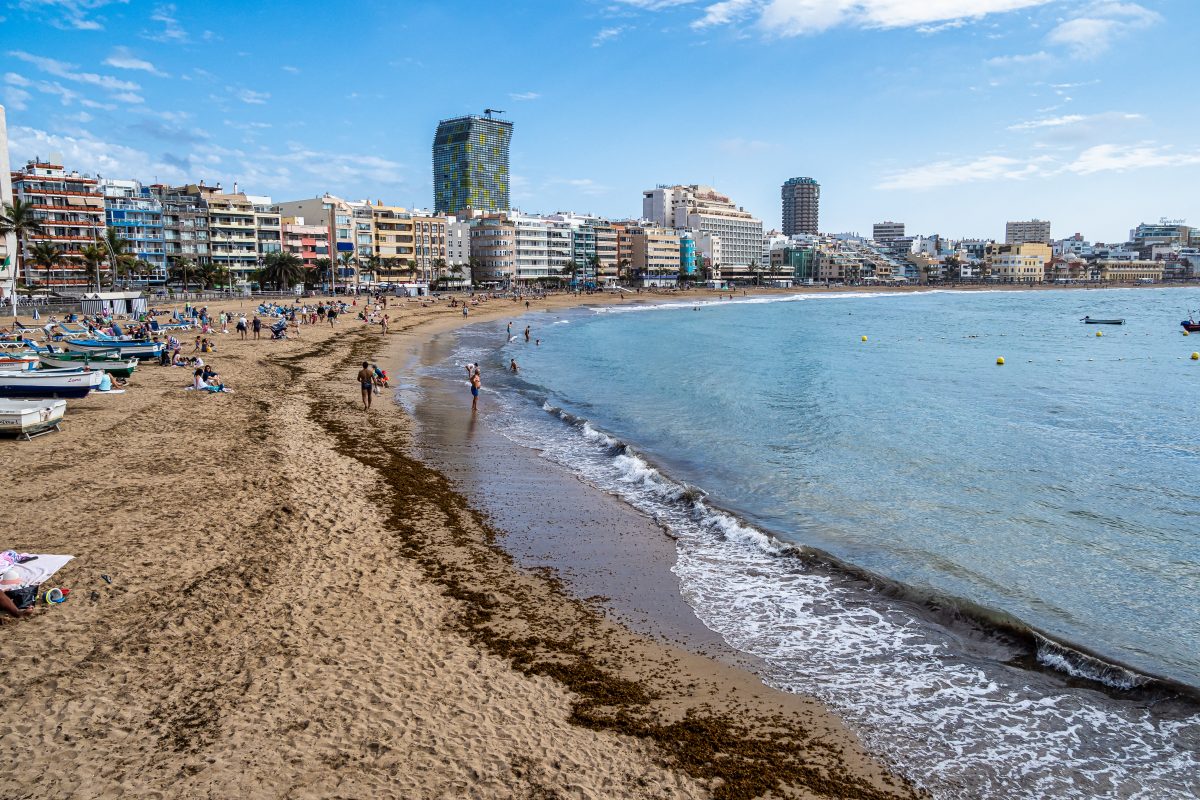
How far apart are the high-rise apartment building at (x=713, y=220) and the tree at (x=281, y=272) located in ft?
350

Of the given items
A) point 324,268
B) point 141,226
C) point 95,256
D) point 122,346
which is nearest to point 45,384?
point 122,346

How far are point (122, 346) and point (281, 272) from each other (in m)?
56.0

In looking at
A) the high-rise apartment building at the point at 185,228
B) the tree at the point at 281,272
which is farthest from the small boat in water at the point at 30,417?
the high-rise apartment building at the point at 185,228

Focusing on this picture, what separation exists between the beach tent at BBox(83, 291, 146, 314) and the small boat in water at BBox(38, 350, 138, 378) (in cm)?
2433

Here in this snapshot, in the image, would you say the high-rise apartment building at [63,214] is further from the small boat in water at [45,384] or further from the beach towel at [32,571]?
the beach towel at [32,571]

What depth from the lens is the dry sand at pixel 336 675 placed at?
595 cm

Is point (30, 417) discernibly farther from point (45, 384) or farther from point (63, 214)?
point (63, 214)

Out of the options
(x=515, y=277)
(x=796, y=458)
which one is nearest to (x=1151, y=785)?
(x=796, y=458)

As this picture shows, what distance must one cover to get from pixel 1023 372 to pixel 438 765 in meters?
38.1

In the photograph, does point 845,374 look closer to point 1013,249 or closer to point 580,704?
point 580,704

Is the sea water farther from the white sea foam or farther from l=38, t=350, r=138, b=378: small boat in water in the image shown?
l=38, t=350, r=138, b=378: small boat in water

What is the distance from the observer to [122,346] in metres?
29.1

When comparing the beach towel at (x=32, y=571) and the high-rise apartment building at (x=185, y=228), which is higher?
the high-rise apartment building at (x=185, y=228)

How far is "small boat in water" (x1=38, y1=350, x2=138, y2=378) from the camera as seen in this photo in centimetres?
2444
